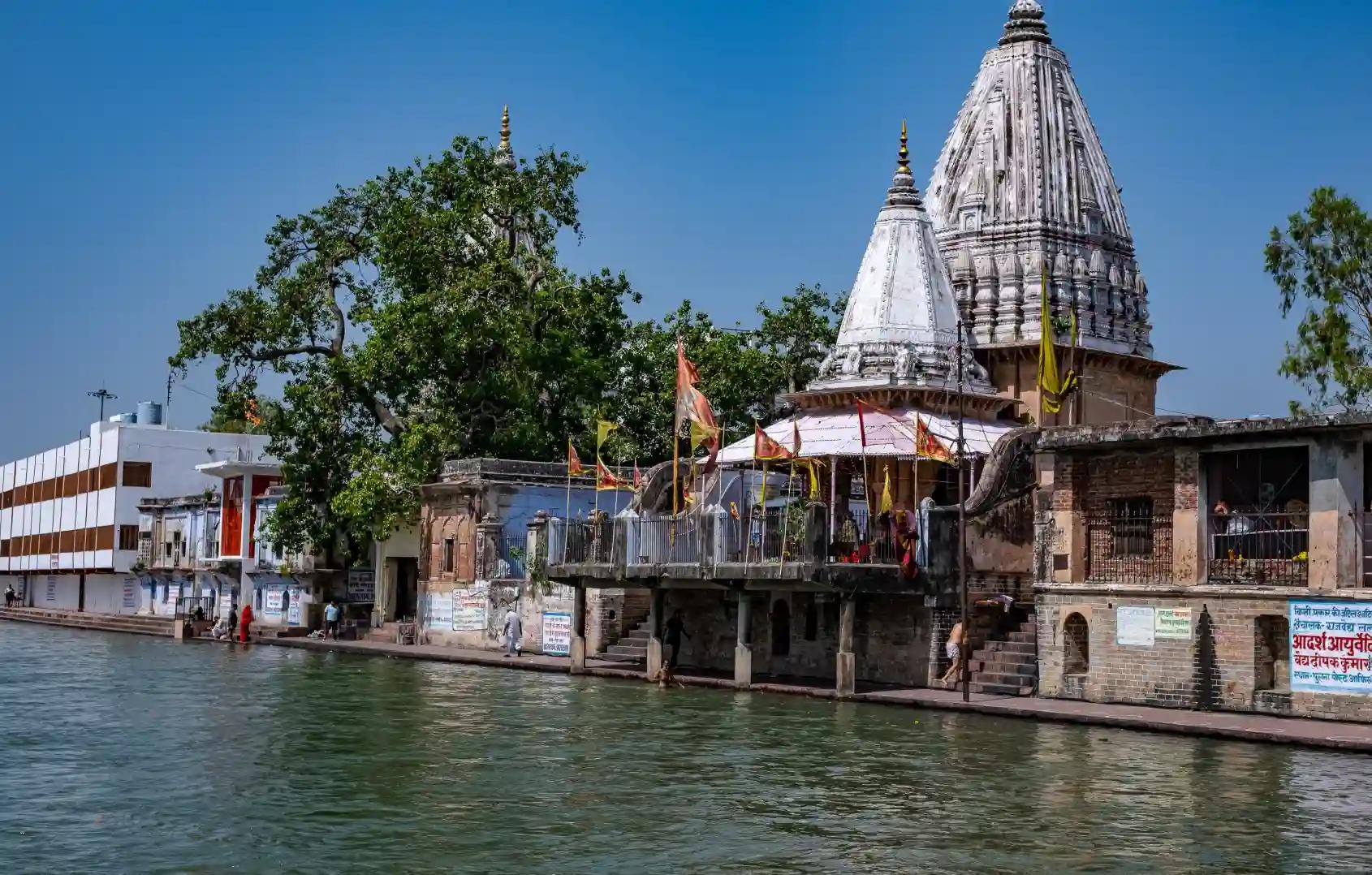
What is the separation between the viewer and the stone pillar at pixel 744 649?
36.1 metres

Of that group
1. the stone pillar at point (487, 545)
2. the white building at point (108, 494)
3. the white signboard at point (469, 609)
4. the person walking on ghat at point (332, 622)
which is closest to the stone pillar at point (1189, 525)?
the white signboard at point (469, 609)

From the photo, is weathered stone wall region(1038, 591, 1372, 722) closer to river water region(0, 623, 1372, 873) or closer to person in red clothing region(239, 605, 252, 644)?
river water region(0, 623, 1372, 873)

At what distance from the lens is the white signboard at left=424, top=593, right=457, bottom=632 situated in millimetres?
50250

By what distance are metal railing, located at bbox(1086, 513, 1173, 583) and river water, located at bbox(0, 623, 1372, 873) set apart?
3.79 metres

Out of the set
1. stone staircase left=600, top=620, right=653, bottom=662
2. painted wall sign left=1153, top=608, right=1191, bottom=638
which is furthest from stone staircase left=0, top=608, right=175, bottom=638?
painted wall sign left=1153, top=608, right=1191, bottom=638

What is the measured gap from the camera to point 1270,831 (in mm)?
19484

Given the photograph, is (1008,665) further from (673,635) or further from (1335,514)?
(673,635)

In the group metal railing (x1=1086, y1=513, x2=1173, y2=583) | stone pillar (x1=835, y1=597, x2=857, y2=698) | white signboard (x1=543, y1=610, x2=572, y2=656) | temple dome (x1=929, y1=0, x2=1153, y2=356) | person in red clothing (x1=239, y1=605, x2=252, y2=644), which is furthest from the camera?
person in red clothing (x1=239, y1=605, x2=252, y2=644)

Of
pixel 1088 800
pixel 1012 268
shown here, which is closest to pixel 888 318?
pixel 1012 268

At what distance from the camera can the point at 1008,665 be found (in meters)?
34.0

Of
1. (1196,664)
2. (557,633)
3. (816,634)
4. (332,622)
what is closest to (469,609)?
(557,633)

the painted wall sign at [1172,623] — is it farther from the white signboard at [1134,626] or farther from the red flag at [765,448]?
the red flag at [765,448]

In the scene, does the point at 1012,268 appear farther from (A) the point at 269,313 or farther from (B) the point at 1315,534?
(A) the point at 269,313

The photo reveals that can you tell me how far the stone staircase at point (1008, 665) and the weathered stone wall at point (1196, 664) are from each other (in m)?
1.00
